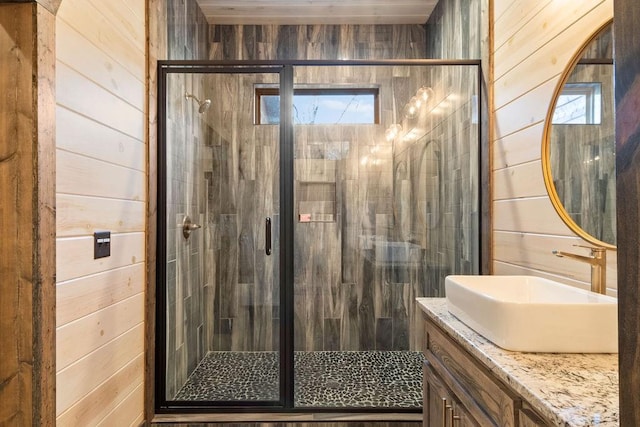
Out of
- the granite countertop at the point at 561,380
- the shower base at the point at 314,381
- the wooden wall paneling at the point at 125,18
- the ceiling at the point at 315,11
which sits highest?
A: the ceiling at the point at 315,11

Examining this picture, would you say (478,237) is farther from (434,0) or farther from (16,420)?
(16,420)

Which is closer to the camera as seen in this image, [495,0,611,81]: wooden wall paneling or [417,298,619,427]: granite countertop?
[417,298,619,427]: granite countertop

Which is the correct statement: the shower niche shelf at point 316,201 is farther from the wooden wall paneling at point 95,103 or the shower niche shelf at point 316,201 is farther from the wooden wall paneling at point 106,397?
the wooden wall paneling at point 106,397

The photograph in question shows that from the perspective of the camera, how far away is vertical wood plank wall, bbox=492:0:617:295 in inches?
52.5

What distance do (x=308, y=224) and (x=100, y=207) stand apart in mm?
1498

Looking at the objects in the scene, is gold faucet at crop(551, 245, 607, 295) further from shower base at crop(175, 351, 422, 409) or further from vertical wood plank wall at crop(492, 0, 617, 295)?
shower base at crop(175, 351, 422, 409)

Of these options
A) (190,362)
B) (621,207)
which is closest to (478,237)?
(621,207)

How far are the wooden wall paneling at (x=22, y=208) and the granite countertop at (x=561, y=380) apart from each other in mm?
1312

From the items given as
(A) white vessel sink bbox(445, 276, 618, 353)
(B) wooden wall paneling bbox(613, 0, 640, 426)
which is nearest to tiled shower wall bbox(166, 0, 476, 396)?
(A) white vessel sink bbox(445, 276, 618, 353)

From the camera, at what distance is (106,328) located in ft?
5.01

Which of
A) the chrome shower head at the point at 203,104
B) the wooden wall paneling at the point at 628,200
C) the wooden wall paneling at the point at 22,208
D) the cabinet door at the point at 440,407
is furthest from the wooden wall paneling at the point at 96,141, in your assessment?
the cabinet door at the point at 440,407

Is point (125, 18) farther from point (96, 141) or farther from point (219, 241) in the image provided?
point (219, 241)

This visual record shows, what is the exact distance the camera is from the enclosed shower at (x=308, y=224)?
6.86 ft

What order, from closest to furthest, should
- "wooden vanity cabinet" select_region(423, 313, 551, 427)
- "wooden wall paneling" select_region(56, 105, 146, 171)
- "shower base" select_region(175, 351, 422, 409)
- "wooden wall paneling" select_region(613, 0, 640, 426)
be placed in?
"wooden wall paneling" select_region(613, 0, 640, 426), "wooden vanity cabinet" select_region(423, 313, 551, 427), "wooden wall paneling" select_region(56, 105, 146, 171), "shower base" select_region(175, 351, 422, 409)
